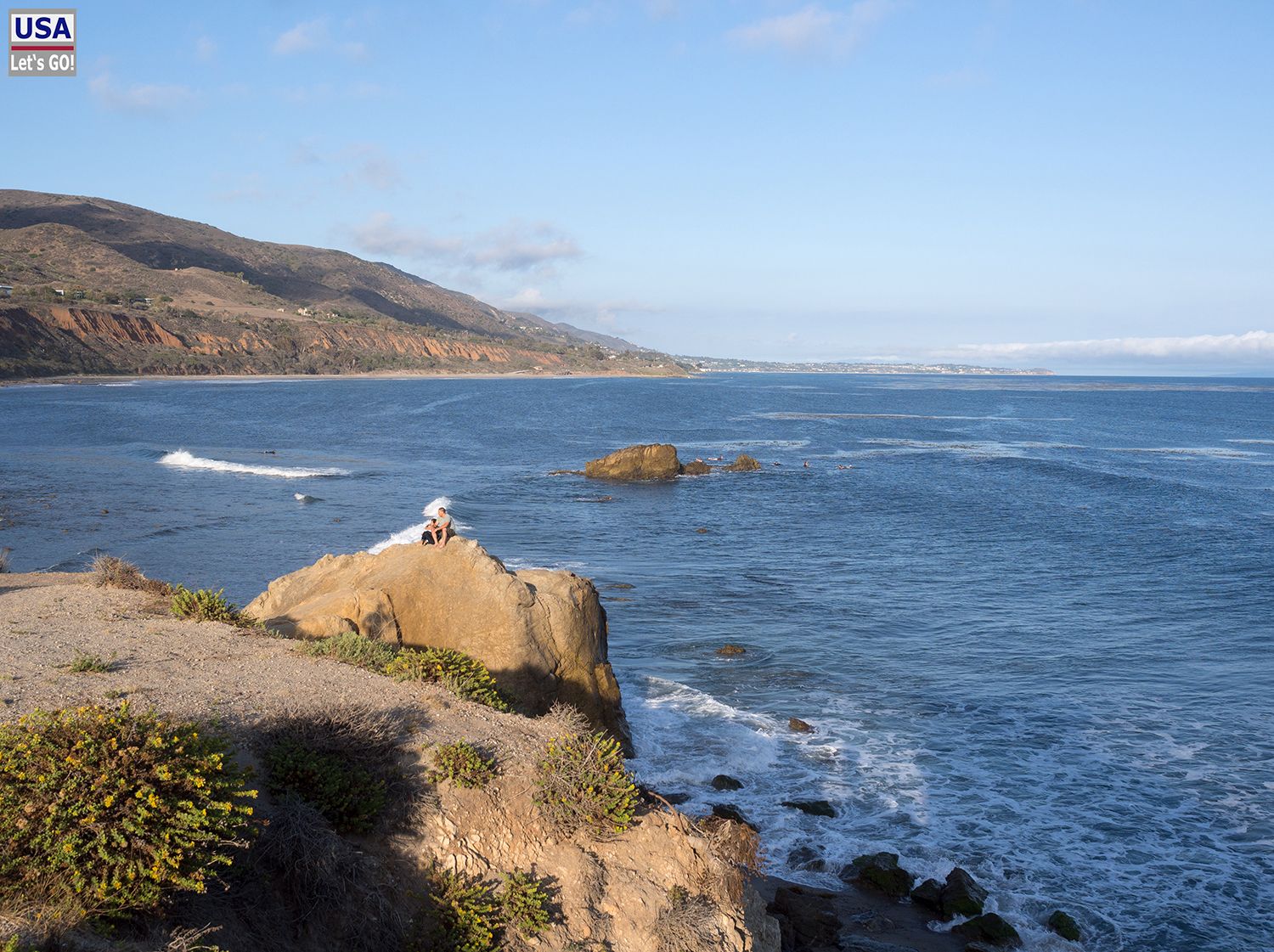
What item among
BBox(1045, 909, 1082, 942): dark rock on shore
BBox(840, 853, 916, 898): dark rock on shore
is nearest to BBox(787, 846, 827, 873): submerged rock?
BBox(840, 853, 916, 898): dark rock on shore

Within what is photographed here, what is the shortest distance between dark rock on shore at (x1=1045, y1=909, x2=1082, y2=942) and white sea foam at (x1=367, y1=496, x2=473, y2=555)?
1981 centimetres

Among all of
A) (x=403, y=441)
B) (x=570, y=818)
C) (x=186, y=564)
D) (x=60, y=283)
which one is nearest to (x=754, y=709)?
(x=570, y=818)

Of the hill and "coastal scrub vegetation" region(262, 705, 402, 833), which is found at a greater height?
the hill

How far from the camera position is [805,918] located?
39.1ft

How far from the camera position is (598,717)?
1633cm

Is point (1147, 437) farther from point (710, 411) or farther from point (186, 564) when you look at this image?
point (186, 564)

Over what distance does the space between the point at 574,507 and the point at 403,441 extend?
105 feet

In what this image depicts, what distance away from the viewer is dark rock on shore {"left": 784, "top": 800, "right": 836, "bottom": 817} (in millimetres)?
15453

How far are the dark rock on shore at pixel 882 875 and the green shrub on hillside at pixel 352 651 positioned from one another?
284 inches

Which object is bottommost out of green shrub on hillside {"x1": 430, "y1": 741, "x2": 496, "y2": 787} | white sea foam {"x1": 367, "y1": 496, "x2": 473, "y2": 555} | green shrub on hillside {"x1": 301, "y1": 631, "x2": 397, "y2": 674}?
white sea foam {"x1": 367, "y1": 496, "x2": 473, "y2": 555}

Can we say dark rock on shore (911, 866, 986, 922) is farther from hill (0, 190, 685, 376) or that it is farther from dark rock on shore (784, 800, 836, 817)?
hill (0, 190, 685, 376)

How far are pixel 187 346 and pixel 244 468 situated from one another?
10577 centimetres

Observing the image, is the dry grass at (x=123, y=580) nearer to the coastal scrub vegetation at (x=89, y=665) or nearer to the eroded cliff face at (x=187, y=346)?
the coastal scrub vegetation at (x=89, y=665)

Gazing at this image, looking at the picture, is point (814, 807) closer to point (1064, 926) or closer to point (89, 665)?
point (1064, 926)
